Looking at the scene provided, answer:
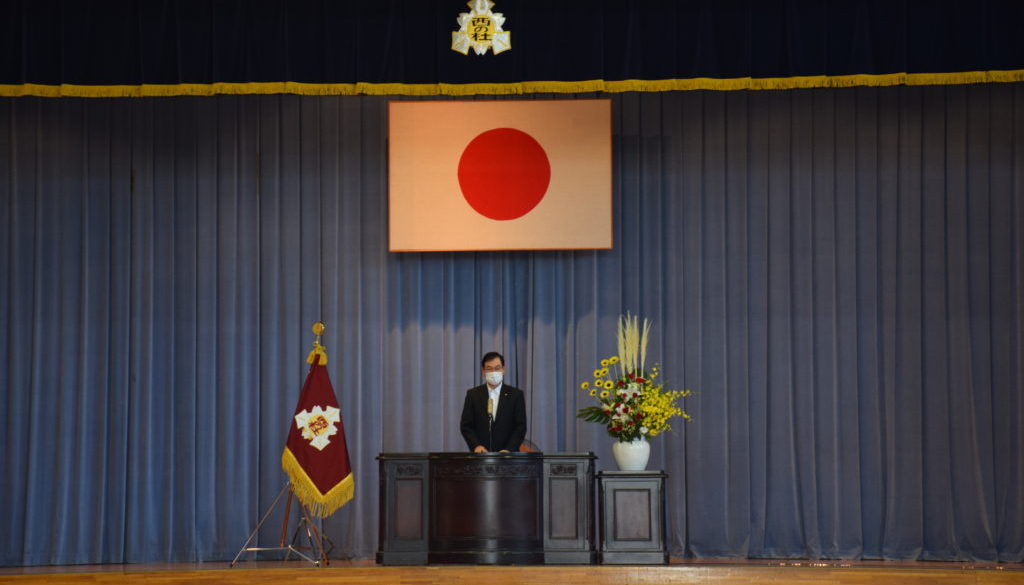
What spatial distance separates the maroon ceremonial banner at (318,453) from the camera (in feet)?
25.7

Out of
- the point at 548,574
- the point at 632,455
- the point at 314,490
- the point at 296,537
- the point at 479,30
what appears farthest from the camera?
the point at 479,30

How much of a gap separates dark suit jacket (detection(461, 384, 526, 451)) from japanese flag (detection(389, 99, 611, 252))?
4.45 ft

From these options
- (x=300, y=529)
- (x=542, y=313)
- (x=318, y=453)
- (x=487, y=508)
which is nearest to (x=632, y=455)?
(x=487, y=508)

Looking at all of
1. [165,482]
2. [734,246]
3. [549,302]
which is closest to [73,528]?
[165,482]

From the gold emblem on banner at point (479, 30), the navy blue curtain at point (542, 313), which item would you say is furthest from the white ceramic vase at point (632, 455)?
the gold emblem on banner at point (479, 30)

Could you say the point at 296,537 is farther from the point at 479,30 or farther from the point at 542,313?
the point at 479,30

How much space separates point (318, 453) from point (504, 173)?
238 centimetres

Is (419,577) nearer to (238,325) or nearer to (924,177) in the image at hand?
(238,325)

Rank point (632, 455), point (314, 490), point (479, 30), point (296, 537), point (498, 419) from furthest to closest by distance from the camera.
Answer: point (479, 30), point (296, 537), point (314, 490), point (498, 419), point (632, 455)

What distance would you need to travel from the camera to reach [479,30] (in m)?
8.62

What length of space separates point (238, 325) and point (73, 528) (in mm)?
1794

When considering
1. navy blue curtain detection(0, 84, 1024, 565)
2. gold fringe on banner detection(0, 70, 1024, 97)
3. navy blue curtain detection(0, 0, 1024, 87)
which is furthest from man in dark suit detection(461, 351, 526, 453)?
navy blue curtain detection(0, 0, 1024, 87)

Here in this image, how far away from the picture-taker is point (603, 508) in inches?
284

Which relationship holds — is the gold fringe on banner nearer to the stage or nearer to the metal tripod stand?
the metal tripod stand
